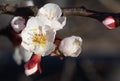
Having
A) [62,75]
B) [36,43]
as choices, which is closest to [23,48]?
[36,43]

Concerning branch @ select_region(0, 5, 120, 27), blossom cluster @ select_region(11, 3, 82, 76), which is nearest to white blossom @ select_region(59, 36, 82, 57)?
blossom cluster @ select_region(11, 3, 82, 76)

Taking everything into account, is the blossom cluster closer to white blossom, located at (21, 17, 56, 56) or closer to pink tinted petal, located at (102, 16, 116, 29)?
white blossom, located at (21, 17, 56, 56)

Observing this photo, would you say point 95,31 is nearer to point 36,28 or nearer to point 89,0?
point 89,0

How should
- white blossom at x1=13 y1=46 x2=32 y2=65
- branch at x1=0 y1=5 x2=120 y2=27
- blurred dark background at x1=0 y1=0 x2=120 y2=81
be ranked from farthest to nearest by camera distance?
blurred dark background at x1=0 y1=0 x2=120 y2=81 → white blossom at x1=13 y1=46 x2=32 y2=65 → branch at x1=0 y1=5 x2=120 y2=27

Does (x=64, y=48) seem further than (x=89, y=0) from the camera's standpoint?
No

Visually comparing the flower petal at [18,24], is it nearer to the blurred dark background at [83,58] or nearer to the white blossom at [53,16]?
the white blossom at [53,16]

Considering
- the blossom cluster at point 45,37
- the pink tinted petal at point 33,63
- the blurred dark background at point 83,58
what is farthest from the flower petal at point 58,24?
the blurred dark background at point 83,58
